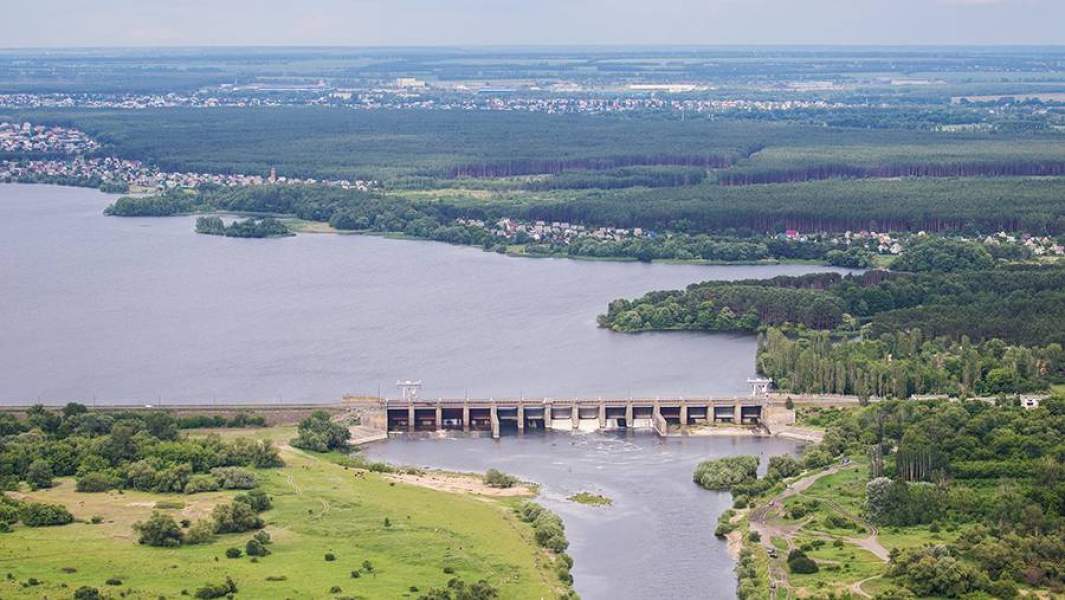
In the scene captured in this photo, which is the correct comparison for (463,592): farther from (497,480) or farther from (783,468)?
(783,468)

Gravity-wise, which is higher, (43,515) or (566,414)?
(43,515)

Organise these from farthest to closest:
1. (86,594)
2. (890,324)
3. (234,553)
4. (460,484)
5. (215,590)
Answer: (890,324)
(460,484)
(234,553)
(215,590)
(86,594)

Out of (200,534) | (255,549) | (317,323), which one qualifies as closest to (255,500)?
(200,534)

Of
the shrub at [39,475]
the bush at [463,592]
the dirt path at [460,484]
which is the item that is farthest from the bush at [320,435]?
the bush at [463,592]

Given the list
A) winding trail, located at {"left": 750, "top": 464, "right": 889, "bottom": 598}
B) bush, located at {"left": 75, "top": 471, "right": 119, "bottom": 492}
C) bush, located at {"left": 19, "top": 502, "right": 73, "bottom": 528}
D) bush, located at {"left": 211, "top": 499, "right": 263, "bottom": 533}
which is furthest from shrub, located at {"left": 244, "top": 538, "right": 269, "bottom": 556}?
winding trail, located at {"left": 750, "top": 464, "right": 889, "bottom": 598}

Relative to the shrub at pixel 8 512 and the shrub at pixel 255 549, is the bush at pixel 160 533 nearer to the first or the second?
the shrub at pixel 255 549

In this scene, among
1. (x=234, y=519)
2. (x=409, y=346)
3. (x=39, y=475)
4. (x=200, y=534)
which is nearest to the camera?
(x=200, y=534)
